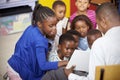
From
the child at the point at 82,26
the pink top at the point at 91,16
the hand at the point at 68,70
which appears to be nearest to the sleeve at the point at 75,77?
the hand at the point at 68,70

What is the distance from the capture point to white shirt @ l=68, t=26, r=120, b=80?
123cm

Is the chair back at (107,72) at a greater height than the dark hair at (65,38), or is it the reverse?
the dark hair at (65,38)

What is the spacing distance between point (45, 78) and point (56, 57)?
0.11 meters

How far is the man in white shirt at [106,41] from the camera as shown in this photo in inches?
48.4

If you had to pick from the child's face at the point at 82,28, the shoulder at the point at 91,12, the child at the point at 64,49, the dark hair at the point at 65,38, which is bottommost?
the child at the point at 64,49

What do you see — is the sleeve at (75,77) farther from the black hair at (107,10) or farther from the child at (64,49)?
the black hair at (107,10)

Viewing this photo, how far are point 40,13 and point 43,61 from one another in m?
0.21

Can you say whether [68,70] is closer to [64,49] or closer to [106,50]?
[64,49]

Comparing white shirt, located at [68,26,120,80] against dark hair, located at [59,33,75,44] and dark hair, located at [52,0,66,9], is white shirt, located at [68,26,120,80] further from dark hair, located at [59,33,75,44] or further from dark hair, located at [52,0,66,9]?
dark hair, located at [52,0,66,9]

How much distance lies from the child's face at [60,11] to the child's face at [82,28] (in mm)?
74

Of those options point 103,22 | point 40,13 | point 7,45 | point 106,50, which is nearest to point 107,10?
point 103,22

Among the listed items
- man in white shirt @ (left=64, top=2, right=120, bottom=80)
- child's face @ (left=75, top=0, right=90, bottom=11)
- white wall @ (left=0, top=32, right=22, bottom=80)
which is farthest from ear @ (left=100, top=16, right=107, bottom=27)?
white wall @ (left=0, top=32, right=22, bottom=80)

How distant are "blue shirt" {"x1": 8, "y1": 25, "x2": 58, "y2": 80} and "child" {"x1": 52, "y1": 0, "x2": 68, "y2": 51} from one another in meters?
0.06

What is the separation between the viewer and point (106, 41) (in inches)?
48.9
